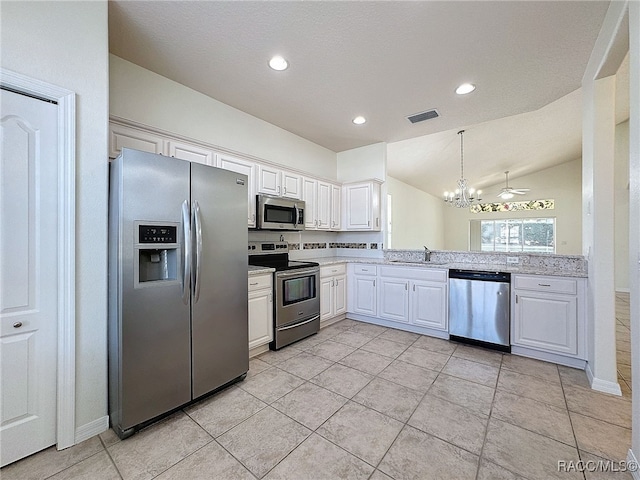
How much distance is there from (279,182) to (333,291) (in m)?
1.68

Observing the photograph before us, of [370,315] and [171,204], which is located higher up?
[171,204]

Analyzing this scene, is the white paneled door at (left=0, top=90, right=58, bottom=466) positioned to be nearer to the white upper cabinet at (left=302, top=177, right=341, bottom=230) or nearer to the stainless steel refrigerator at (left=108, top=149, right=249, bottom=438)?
the stainless steel refrigerator at (left=108, top=149, right=249, bottom=438)

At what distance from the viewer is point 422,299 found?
343 cm

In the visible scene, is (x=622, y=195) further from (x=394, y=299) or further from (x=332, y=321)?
(x=332, y=321)

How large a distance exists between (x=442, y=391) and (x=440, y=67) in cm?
280

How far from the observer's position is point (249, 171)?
10.1 feet

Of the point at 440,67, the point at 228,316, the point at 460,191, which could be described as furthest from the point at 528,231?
the point at 228,316

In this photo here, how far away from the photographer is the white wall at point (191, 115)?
7.64 ft

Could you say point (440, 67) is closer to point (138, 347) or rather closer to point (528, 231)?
point (138, 347)

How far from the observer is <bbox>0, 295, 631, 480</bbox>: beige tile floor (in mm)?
1429

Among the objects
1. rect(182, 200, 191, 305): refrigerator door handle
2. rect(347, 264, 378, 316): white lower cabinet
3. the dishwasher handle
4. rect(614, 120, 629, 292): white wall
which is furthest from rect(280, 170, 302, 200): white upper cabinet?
rect(614, 120, 629, 292): white wall

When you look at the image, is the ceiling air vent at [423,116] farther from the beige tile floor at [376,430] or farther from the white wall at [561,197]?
the white wall at [561,197]

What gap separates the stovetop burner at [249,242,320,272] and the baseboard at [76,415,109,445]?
1.91 meters

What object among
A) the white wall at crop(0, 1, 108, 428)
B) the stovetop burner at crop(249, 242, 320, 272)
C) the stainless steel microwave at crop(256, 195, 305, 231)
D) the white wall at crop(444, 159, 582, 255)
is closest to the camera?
the white wall at crop(0, 1, 108, 428)
